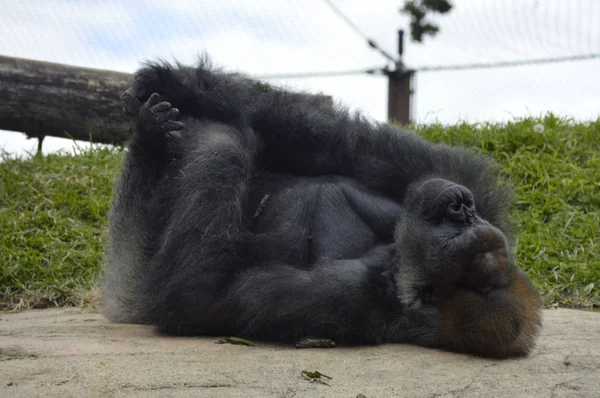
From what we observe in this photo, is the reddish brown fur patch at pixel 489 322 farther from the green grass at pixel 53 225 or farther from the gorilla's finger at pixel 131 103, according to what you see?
the green grass at pixel 53 225

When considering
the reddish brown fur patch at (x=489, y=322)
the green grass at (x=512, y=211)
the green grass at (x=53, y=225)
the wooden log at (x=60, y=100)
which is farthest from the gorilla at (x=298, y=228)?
the wooden log at (x=60, y=100)

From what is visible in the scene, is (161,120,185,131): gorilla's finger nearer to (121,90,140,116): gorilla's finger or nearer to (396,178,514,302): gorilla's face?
(121,90,140,116): gorilla's finger

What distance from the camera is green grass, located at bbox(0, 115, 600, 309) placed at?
547cm

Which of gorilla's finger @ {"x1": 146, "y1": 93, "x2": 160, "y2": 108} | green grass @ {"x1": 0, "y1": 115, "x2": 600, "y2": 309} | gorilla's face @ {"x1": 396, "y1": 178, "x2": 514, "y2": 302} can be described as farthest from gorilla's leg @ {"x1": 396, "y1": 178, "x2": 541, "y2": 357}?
green grass @ {"x1": 0, "y1": 115, "x2": 600, "y2": 309}

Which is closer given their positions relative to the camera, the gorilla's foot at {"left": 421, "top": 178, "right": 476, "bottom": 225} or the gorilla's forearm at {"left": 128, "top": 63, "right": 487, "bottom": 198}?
the gorilla's foot at {"left": 421, "top": 178, "right": 476, "bottom": 225}

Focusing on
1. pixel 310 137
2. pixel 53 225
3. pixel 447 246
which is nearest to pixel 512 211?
pixel 310 137

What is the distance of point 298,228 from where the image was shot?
3.76 metres

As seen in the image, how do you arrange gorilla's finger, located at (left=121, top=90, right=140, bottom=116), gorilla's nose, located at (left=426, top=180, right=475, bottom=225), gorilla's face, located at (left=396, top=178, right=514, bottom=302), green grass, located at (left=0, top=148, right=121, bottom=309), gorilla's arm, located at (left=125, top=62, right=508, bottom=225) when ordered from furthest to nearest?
green grass, located at (left=0, top=148, right=121, bottom=309), gorilla's arm, located at (left=125, top=62, right=508, bottom=225), gorilla's finger, located at (left=121, top=90, right=140, bottom=116), gorilla's nose, located at (left=426, top=180, right=475, bottom=225), gorilla's face, located at (left=396, top=178, right=514, bottom=302)

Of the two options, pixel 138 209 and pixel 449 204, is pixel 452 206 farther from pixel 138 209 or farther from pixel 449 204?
pixel 138 209

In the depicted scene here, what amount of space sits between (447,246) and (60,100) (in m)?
4.71

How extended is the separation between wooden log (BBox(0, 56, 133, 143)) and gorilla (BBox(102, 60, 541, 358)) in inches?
120

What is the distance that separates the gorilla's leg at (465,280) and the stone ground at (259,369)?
0.10 m

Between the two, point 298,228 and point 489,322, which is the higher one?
point 298,228

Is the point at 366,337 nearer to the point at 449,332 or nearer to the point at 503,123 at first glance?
the point at 449,332
